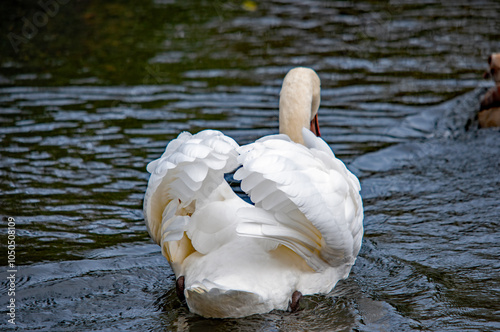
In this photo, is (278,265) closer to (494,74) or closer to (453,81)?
(494,74)

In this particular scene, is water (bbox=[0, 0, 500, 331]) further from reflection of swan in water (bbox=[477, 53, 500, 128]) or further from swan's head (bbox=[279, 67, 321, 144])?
swan's head (bbox=[279, 67, 321, 144])

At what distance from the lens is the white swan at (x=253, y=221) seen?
3998 millimetres

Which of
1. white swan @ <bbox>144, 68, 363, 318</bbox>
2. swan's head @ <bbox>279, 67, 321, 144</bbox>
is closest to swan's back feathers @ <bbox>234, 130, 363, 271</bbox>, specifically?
white swan @ <bbox>144, 68, 363, 318</bbox>

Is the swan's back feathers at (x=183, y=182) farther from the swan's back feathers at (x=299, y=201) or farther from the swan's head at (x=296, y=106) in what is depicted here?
the swan's head at (x=296, y=106)

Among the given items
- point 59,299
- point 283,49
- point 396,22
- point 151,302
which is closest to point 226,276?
point 151,302

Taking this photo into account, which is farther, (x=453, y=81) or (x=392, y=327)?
(x=453, y=81)

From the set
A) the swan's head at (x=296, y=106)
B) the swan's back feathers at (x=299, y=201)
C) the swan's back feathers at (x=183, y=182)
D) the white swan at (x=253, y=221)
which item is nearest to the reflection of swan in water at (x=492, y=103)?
the swan's head at (x=296, y=106)

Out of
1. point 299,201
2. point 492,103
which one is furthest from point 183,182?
point 492,103

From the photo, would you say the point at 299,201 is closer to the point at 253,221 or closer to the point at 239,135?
the point at 253,221

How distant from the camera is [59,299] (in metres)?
4.73

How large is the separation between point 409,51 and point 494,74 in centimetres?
259

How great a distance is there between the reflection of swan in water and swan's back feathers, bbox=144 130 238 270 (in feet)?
14.8

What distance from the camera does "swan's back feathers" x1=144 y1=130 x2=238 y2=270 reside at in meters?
4.09

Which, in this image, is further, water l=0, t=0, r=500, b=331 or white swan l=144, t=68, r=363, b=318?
water l=0, t=0, r=500, b=331
